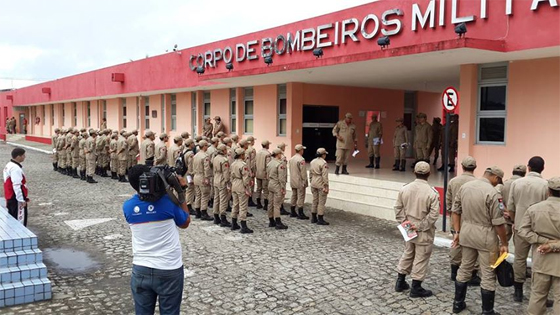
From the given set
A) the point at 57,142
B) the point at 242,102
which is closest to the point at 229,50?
the point at 242,102

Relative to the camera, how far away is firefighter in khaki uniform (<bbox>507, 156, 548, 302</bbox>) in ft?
19.8

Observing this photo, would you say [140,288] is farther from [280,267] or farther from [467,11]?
[467,11]

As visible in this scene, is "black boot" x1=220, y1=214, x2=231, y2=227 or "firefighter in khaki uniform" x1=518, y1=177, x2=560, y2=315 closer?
"firefighter in khaki uniform" x1=518, y1=177, x2=560, y2=315

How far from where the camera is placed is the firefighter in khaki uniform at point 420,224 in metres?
6.09

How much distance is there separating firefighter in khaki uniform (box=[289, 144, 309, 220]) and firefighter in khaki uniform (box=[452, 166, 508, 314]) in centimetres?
531

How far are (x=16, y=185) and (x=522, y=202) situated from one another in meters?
7.61

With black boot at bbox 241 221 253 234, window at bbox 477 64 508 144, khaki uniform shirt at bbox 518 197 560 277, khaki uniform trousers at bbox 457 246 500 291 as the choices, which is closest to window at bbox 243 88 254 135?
black boot at bbox 241 221 253 234

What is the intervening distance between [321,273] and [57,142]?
16.1 meters

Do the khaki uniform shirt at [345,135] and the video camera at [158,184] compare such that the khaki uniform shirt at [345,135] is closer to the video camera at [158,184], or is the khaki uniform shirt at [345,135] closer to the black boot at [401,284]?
the black boot at [401,284]

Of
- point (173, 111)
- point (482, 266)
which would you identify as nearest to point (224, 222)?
point (482, 266)

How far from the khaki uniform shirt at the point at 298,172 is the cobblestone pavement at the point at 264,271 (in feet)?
2.81

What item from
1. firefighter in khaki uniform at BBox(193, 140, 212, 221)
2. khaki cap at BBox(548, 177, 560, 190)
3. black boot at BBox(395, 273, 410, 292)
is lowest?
black boot at BBox(395, 273, 410, 292)

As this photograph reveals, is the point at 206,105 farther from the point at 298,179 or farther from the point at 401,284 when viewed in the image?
the point at 401,284

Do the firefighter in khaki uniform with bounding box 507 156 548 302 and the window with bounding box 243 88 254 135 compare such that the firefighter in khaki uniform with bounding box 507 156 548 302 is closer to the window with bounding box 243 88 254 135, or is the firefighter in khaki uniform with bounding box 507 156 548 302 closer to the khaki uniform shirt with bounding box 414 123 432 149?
the khaki uniform shirt with bounding box 414 123 432 149
